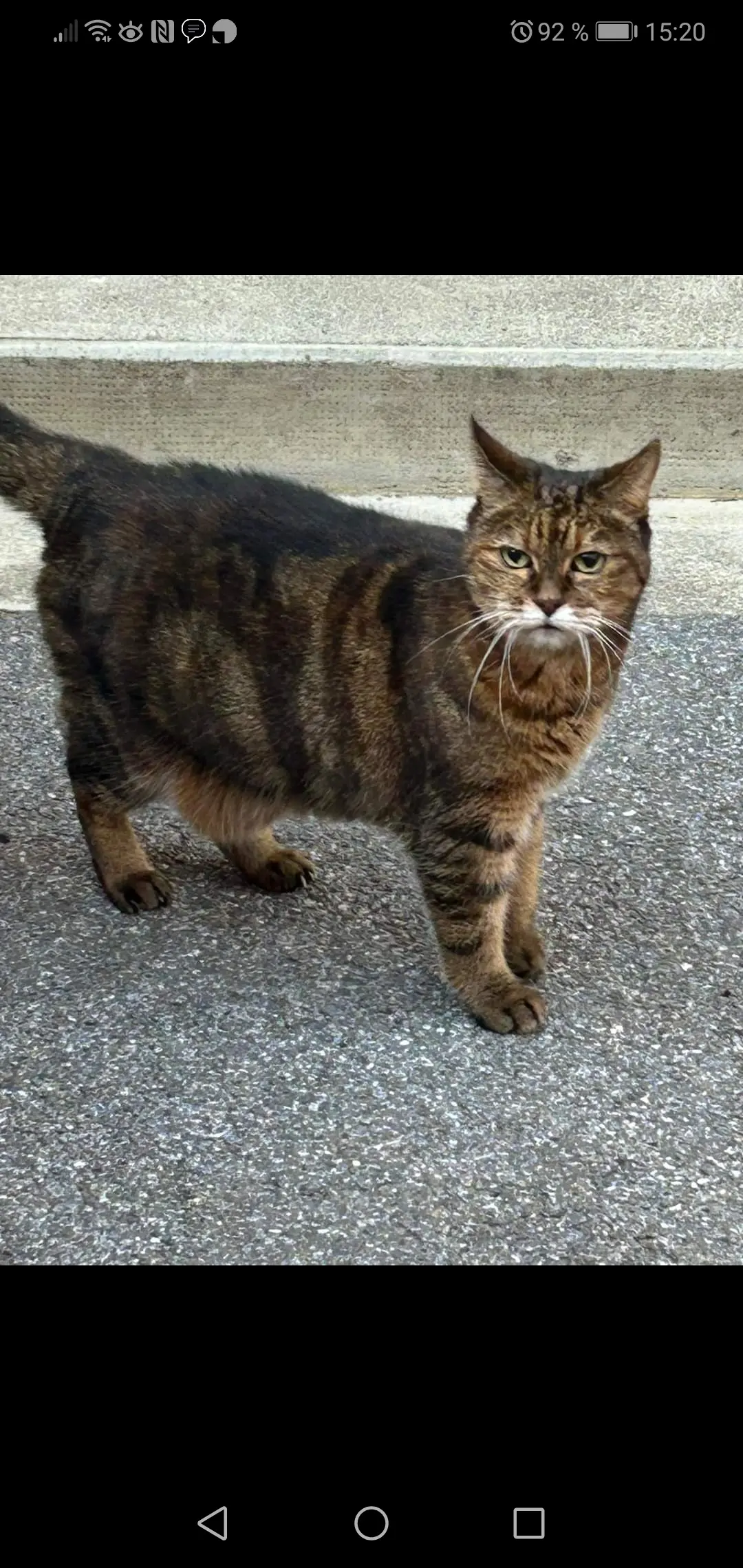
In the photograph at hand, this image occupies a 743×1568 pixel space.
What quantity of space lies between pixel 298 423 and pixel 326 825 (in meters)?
2.07

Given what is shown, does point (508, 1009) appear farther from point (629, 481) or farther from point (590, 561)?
point (629, 481)

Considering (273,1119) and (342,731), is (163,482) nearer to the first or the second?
(342,731)

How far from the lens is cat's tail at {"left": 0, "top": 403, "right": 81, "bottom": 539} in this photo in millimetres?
3367

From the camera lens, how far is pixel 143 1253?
8.19ft

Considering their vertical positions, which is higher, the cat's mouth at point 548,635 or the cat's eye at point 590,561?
the cat's eye at point 590,561

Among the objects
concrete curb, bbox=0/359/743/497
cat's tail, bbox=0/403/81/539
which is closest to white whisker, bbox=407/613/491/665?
cat's tail, bbox=0/403/81/539

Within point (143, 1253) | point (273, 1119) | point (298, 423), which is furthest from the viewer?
point (298, 423)

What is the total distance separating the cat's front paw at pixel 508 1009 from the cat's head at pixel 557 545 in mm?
610

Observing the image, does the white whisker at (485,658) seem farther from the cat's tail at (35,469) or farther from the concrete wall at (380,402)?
the concrete wall at (380,402)

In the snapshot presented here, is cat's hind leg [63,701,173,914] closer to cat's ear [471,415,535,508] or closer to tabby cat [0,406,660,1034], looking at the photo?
tabby cat [0,406,660,1034]

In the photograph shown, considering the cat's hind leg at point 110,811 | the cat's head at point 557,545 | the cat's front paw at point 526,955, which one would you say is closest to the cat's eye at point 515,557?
the cat's head at point 557,545

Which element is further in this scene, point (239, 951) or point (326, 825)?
point (326, 825)

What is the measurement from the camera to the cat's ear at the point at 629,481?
2.85m

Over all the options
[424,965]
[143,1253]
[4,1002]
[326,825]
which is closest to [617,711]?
[326,825]
